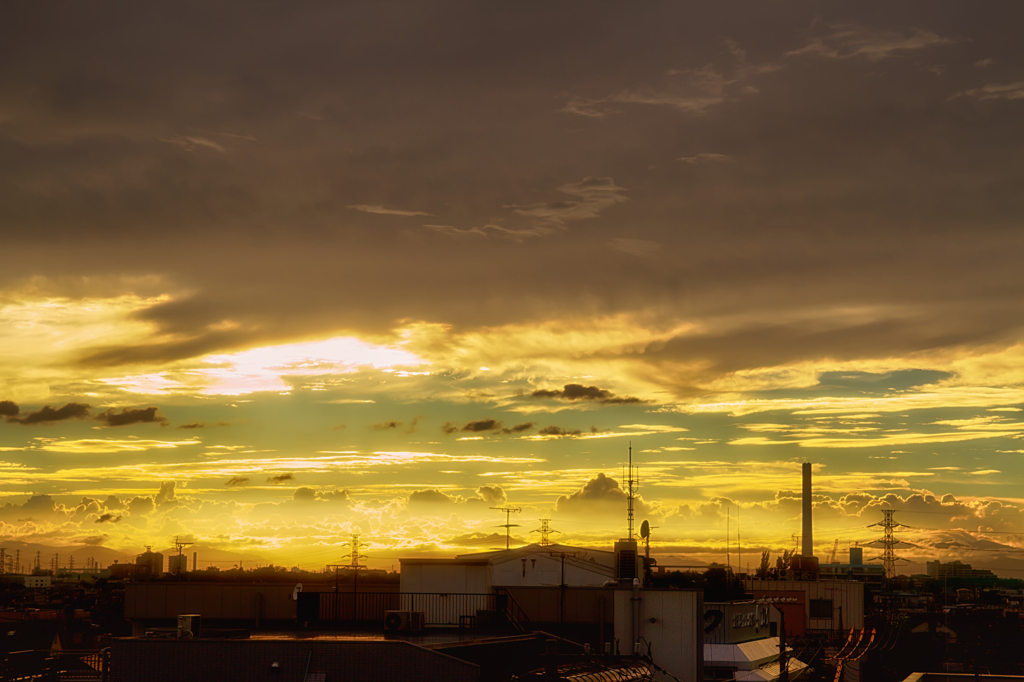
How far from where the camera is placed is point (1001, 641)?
4532 inches

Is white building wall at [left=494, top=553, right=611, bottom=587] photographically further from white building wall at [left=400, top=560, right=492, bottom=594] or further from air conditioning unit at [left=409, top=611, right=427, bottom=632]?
air conditioning unit at [left=409, top=611, right=427, bottom=632]

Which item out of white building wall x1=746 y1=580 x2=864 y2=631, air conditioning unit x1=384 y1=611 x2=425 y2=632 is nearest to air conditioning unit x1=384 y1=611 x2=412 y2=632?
air conditioning unit x1=384 y1=611 x2=425 y2=632

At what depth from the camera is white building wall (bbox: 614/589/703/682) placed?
178 feet

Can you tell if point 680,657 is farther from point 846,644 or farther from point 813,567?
point 813,567

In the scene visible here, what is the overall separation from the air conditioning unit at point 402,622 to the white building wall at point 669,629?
16843 millimetres

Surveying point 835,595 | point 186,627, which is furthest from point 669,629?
point 835,595

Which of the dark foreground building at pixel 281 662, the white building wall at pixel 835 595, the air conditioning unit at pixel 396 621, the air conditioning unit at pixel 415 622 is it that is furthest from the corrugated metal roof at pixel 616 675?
the white building wall at pixel 835 595

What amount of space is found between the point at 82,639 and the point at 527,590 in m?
71.6

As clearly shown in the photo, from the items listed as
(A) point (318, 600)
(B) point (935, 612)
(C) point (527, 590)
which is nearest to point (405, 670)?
(A) point (318, 600)

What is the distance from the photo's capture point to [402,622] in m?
42.0

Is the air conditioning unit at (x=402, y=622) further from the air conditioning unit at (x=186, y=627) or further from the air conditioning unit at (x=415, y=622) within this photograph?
the air conditioning unit at (x=186, y=627)

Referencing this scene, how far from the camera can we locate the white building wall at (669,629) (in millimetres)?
54312

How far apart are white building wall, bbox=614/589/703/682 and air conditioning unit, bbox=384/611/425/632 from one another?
55.3 feet

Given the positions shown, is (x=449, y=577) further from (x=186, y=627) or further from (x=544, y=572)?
(x=544, y=572)
